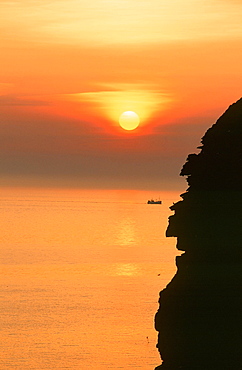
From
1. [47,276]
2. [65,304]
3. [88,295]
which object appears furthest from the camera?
[47,276]

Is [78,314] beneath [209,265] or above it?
beneath

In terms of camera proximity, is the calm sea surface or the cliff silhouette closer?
the cliff silhouette

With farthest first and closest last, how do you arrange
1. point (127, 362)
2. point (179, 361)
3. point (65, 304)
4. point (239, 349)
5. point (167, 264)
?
point (167, 264) → point (65, 304) → point (127, 362) → point (179, 361) → point (239, 349)

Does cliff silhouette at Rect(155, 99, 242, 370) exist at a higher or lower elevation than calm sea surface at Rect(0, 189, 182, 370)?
higher

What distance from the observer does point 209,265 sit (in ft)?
123

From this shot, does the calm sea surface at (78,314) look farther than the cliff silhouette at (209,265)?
Yes

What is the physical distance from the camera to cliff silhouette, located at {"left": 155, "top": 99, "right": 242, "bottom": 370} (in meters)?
35.7

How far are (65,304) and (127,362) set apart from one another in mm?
35771

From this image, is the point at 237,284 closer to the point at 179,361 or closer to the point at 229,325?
the point at 229,325

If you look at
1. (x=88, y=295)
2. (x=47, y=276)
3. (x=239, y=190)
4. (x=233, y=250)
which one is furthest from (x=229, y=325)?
(x=47, y=276)

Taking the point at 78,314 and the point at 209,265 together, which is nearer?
Result: the point at 209,265

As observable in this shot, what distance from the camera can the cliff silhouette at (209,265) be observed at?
35719 millimetres

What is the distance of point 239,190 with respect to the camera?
125ft

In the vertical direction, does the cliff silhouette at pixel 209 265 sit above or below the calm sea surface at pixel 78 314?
above
